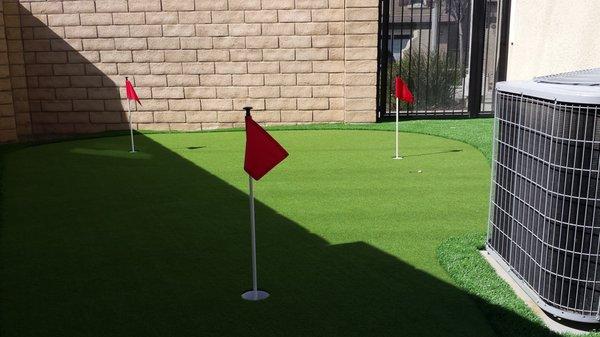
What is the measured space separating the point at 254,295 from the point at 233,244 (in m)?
1.08

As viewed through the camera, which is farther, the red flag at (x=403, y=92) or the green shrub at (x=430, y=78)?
the green shrub at (x=430, y=78)

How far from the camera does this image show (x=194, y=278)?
149 inches

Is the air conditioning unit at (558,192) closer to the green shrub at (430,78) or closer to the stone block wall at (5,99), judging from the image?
the green shrub at (430,78)

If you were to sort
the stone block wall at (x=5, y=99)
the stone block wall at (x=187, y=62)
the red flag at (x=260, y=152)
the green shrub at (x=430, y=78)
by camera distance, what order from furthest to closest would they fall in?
the green shrub at (x=430, y=78) → the stone block wall at (x=187, y=62) → the stone block wall at (x=5, y=99) → the red flag at (x=260, y=152)

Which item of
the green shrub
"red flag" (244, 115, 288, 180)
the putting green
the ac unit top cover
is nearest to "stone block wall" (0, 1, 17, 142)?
the putting green

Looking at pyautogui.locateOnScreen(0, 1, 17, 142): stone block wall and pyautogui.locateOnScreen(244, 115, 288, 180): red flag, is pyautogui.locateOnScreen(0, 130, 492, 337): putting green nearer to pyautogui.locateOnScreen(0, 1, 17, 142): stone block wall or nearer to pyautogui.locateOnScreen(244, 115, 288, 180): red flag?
pyautogui.locateOnScreen(244, 115, 288, 180): red flag

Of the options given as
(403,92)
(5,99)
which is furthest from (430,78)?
(5,99)

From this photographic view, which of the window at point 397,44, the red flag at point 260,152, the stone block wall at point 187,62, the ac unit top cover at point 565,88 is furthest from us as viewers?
the window at point 397,44

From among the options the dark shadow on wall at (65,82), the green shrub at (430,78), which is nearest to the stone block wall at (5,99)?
the dark shadow on wall at (65,82)

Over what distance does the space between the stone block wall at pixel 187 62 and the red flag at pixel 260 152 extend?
7.81 m

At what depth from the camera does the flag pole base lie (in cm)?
341

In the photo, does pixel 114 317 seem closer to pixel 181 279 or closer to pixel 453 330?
pixel 181 279

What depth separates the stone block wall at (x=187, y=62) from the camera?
35.2ft

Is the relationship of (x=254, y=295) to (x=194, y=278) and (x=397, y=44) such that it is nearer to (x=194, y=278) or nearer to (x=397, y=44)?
(x=194, y=278)
